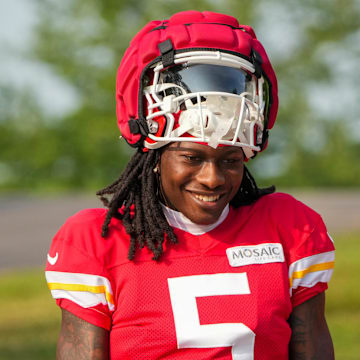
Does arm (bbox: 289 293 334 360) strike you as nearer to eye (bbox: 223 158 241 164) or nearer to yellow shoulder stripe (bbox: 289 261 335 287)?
yellow shoulder stripe (bbox: 289 261 335 287)

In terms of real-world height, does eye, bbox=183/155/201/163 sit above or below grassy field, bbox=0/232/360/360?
above

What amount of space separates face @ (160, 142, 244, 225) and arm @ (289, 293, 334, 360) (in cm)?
47

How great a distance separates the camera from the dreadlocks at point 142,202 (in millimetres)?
2412

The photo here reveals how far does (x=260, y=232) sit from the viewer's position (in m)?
2.53

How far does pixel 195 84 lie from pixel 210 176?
1.06ft

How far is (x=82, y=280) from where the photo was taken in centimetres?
232

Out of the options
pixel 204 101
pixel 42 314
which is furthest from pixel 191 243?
pixel 42 314

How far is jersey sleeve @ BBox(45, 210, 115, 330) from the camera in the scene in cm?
231

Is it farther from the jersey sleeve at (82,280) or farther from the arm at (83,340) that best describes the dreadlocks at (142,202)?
the arm at (83,340)

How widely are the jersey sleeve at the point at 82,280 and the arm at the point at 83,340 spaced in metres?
0.03

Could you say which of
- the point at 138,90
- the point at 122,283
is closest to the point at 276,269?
the point at 122,283

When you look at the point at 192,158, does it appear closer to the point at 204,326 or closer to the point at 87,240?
the point at 87,240

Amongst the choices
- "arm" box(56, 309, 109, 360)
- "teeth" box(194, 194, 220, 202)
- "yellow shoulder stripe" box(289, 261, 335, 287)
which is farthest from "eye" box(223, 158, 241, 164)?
"arm" box(56, 309, 109, 360)

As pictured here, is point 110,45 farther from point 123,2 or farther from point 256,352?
point 256,352
